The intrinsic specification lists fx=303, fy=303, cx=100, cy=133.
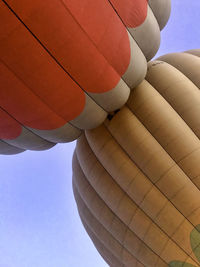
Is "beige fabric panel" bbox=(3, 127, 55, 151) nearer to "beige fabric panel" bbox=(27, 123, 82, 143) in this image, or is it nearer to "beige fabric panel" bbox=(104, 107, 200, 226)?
"beige fabric panel" bbox=(27, 123, 82, 143)

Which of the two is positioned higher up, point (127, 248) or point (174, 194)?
point (174, 194)

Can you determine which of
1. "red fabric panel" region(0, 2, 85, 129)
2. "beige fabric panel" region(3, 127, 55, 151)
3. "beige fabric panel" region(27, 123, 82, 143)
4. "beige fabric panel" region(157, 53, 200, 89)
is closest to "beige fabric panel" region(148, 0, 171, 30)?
"beige fabric panel" region(157, 53, 200, 89)

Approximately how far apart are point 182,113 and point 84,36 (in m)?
2.99

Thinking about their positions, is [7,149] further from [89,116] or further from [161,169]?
[161,169]

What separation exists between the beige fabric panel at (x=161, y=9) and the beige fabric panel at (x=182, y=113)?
1073 mm

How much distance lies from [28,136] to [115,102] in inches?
73.5

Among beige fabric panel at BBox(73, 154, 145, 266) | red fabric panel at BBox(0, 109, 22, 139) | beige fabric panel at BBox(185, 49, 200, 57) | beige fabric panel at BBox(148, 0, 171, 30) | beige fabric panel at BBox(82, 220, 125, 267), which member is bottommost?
beige fabric panel at BBox(82, 220, 125, 267)

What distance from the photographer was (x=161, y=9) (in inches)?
241

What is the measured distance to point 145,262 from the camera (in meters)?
6.85

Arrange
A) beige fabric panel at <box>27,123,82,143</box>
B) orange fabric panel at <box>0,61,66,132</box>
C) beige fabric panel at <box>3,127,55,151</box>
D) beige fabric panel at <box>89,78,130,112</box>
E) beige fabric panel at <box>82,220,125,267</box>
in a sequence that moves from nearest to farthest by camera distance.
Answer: orange fabric panel at <box>0,61,66,132</box>, beige fabric panel at <box>89,78,130,112</box>, beige fabric panel at <box>27,123,82,143</box>, beige fabric panel at <box>3,127,55,151</box>, beige fabric panel at <box>82,220,125,267</box>

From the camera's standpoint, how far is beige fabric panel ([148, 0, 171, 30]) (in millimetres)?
5925

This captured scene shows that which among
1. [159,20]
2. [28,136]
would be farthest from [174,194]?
[159,20]

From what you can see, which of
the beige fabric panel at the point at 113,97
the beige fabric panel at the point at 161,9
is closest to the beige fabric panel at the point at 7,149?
the beige fabric panel at the point at 113,97

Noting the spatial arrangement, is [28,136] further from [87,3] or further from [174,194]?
[174,194]
